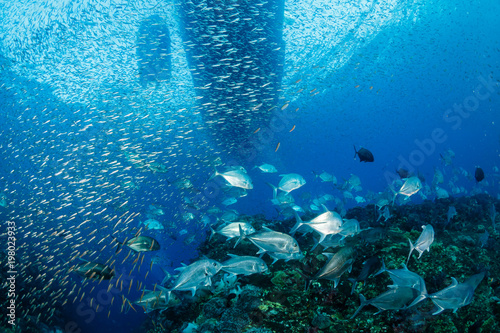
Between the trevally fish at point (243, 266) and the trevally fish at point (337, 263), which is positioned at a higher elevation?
the trevally fish at point (337, 263)

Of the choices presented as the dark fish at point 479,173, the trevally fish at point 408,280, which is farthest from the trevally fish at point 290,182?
the dark fish at point 479,173

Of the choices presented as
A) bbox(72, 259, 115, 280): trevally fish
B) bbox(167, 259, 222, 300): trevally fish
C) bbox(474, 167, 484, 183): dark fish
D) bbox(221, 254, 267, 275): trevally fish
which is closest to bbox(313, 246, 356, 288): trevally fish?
bbox(221, 254, 267, 275): trevally fish

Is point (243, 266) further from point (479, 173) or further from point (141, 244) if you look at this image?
point (479, 173)

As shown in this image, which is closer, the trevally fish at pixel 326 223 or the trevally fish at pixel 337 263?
the trevally fish at pixel 337 263

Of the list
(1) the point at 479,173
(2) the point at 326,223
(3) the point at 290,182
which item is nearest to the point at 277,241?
(2) the point at 326,223

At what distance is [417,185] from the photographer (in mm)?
5027

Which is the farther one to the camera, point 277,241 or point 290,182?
point 290,182

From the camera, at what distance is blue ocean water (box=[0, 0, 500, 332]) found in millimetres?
10648

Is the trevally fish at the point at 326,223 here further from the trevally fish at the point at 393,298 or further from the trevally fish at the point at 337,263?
the trevally fish at the point at 393,298

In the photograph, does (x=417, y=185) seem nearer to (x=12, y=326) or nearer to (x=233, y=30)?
(x=233, y=30)

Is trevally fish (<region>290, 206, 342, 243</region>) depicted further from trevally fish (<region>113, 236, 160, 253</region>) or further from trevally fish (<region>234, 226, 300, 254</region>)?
trevally fish (<region>113, 236, 160, 253</region>)

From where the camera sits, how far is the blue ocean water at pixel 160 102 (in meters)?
10.6

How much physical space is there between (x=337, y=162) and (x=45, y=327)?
128m

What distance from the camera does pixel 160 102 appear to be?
22.9 meters
